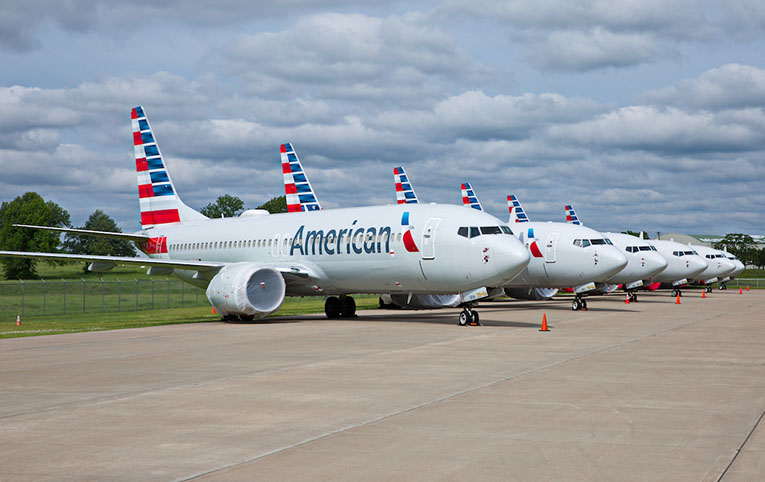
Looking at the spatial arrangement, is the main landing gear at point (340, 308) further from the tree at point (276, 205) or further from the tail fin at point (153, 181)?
the tree at point (276, 205)

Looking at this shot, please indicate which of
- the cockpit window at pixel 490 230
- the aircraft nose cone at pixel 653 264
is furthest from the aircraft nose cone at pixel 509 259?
the aircraft nose cone at pixel 653 264

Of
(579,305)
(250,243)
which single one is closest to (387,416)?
(250,243)

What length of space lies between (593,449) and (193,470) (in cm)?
362

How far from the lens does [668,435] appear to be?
8195 millimetres

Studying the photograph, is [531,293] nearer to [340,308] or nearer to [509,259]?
[340,308]

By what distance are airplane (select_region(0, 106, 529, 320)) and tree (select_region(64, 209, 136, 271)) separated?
2869 inches

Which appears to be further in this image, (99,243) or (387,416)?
(99,243)

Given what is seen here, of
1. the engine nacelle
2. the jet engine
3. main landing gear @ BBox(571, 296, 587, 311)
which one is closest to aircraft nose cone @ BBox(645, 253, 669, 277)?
the jet engine

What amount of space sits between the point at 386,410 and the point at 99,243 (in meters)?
113

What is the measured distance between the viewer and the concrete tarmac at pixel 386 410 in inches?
276

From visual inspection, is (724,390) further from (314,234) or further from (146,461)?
(314,234)

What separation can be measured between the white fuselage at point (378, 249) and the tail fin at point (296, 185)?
1576 centimetres

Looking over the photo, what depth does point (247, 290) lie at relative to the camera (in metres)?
26.8

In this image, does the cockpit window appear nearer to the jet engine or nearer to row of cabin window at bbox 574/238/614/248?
row of cabin window at bbox 574/238/614/248
